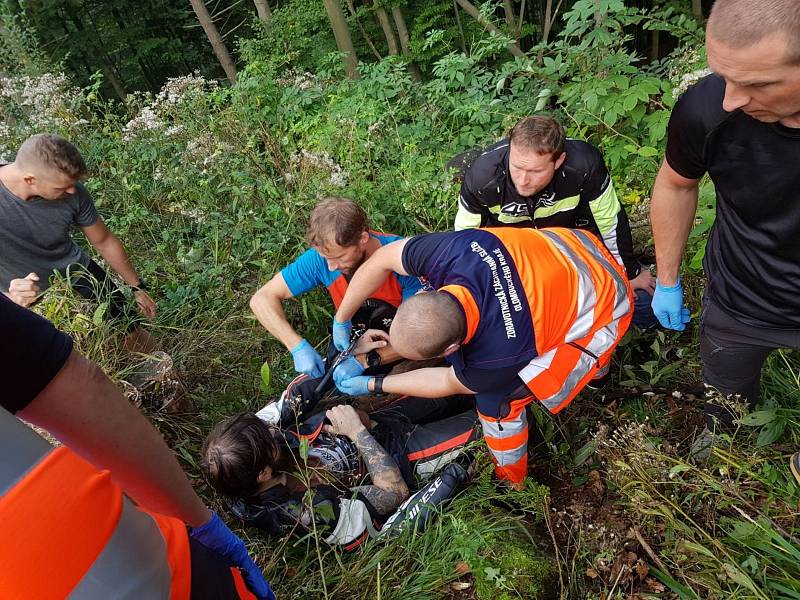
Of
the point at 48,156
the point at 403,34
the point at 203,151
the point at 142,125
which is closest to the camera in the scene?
the point at 48,156

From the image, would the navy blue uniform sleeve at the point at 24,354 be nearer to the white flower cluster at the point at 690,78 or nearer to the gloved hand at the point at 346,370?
the gloved hand at the point at 346,370

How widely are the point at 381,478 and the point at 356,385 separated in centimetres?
57

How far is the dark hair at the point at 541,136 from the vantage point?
2.79 metres

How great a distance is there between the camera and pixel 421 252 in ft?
8.19

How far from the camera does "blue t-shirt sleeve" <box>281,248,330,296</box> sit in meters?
3.11

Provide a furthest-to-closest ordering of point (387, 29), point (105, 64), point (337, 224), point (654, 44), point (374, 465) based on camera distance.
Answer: point (105, 64) → point (654, 44) → point (387, 29) → point (337, 224) → point (374, 465)

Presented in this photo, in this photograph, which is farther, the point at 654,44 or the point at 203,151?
the point at 654,44

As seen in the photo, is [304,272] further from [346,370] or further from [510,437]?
[510,437]

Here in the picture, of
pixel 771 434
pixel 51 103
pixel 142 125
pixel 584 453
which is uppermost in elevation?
pixel 51 103

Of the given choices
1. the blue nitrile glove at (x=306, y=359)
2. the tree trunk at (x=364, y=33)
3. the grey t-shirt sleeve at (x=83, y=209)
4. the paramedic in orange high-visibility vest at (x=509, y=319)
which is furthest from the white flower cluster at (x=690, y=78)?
the tree trunk at (x=364, y=33)

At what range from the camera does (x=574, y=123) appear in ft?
13.4

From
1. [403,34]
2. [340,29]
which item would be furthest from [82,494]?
[403,34]

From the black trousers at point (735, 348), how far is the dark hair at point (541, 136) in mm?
1113

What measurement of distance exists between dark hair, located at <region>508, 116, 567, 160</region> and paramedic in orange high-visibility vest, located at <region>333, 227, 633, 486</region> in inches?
19.3
